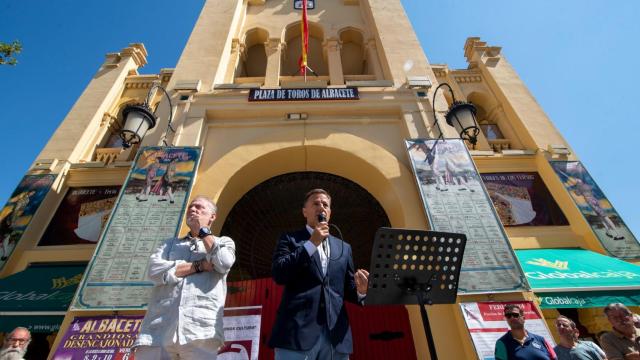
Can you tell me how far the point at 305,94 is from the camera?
727 cm

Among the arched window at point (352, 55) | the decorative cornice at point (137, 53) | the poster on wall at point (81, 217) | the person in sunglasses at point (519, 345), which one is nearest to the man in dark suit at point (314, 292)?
the person in sunglasses at point (519, 345)

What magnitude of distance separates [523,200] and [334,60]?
22.6 ft

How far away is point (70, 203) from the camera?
7156mm

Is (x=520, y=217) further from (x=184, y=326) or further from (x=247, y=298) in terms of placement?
(x=184, y=326)

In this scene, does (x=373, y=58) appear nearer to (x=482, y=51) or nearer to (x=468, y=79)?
(x=468, y=79)

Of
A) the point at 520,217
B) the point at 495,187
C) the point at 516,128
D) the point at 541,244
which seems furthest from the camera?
the point at 516,128

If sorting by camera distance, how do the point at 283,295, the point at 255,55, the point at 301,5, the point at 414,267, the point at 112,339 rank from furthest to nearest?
the point at 301,5
the point at 255,55
the point at 112,339
the point at 414,267
the point at 283,295

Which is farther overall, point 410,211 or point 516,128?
point 516,128

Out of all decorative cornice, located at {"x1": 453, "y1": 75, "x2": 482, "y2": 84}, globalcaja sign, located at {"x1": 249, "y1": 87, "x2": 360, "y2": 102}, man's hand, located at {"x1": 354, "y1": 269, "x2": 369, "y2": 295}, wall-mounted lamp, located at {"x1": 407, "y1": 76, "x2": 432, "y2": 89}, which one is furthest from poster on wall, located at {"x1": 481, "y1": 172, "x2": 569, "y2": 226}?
man's hand, located at {"x1": 354, "y1": 269, "x2": 369, "y2": 295}

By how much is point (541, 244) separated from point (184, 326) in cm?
738

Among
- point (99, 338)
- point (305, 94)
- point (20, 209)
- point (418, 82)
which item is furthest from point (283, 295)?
point (20, 209)

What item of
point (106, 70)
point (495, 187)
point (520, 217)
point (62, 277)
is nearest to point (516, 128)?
point (495, 187)

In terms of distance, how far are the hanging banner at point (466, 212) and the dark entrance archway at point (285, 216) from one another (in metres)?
1.50

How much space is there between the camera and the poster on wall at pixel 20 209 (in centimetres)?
621
